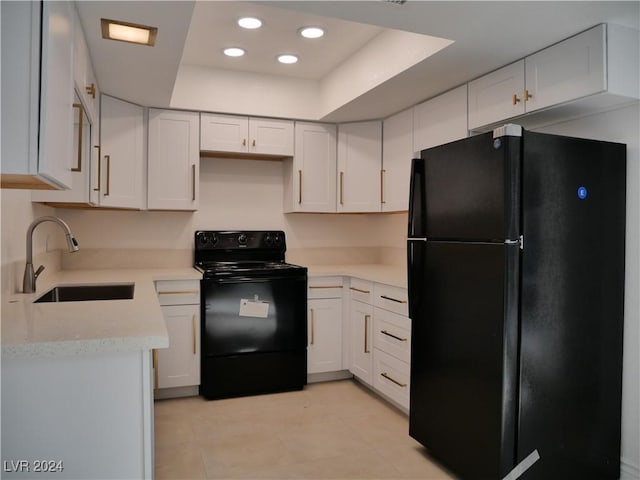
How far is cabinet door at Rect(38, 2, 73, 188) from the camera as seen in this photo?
1.28 m

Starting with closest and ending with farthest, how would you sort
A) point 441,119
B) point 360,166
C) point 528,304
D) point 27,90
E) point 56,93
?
point 27,90 → point 56,93 → point 528,304 → point 441,119 → point 360,166

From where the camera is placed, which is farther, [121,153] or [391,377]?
[121,153]

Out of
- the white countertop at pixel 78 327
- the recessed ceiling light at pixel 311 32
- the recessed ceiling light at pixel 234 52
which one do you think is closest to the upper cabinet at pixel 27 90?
the white countertop at pixel 78 327

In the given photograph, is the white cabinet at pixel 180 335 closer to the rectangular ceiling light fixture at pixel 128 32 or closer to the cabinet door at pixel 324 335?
the cabinet door at pixel 324 335

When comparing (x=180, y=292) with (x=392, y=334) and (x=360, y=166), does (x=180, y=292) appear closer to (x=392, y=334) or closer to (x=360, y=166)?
(x=392, y=334)

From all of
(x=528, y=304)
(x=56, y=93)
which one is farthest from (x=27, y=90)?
(x=528, y=304)

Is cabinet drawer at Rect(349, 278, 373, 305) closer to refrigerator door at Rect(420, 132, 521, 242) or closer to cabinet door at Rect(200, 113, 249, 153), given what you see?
refrigerator door at Rect(420, 132, 521, 242)

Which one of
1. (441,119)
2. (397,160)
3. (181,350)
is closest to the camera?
(441,119)

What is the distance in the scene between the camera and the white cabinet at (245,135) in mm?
3660

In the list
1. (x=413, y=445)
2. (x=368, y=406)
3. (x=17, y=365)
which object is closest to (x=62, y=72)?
(x=17, y=365)

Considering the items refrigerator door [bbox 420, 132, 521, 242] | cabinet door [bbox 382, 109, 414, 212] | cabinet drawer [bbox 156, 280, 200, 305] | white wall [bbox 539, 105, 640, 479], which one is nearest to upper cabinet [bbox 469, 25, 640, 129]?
white wall [bbox 539, 105, 640, 479]

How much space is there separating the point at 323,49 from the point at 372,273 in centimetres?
161

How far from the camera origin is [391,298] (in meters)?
3.10

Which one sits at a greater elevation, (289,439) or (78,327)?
(78,327)
